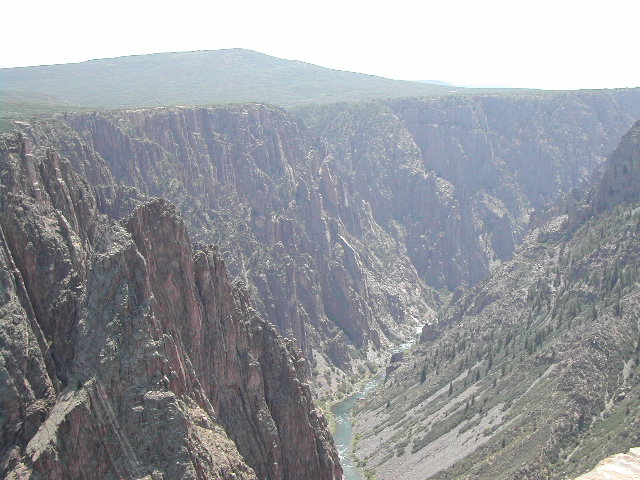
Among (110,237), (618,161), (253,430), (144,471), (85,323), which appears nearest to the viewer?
(144,471)

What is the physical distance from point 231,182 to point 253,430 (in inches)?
4948

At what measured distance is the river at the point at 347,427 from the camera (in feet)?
381

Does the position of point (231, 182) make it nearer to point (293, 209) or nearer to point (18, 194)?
point (293, 209)

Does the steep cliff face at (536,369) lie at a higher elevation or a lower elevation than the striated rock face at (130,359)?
lower

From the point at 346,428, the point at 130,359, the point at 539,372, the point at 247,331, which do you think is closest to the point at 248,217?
the point at 346,428

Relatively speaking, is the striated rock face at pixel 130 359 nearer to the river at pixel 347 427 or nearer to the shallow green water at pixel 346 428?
the river at pixel 347 427

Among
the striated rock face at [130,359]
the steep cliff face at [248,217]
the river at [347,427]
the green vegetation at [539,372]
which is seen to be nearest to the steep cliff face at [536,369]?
the green vegetation at [539,372]

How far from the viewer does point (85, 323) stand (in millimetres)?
55094

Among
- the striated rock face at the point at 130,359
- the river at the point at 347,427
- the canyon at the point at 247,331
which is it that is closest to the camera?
the striated rock face at the point at 130,359

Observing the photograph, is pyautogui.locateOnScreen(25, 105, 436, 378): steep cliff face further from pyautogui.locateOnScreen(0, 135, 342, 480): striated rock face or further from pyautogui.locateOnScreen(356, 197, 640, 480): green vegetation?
pyautogui.locateOnScreen(0, 135, 342, 480): striated rock face

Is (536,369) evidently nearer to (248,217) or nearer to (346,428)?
(346,428)

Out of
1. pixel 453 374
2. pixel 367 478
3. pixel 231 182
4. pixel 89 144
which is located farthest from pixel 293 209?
pixel 367 478

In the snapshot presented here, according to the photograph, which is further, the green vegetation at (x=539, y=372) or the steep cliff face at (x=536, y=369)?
the steep cliff face at (x=536, y=369)

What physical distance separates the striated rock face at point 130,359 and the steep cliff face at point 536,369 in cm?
3129
